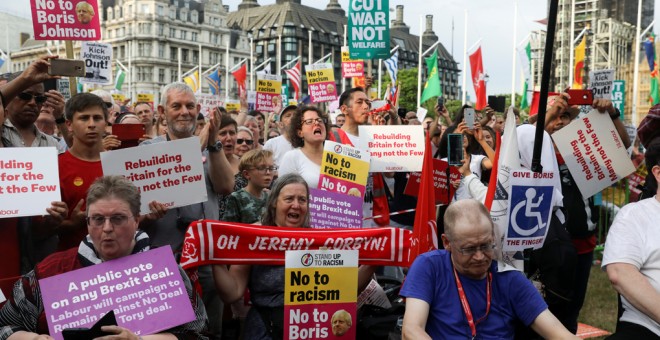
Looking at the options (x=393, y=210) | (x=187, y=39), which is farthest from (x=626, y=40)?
(x=393, y=210)

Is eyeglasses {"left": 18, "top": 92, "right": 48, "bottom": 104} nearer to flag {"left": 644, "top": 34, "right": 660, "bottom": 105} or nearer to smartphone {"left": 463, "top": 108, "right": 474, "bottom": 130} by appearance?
smartphone {"left": 463, "top": 108, "right": 474, "bottom": 130}

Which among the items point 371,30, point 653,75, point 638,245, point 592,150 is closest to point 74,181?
point 638,245

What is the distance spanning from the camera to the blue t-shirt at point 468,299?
3.72 metres

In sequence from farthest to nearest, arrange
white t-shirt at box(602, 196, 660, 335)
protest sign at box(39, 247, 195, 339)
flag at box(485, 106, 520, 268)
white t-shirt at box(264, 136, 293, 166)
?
white t-shirt at box(264, 136, 293, 166) < flag at box(485, 106, 520, 268) < white t-shirt at box(602, 196, 660, 335) < protest sign at box(39, 247, 195, 339)

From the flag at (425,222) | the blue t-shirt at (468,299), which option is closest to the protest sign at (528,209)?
the flag at (425,222)

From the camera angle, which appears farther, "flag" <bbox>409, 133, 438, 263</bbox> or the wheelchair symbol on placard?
"flag" <bbox>409, 133, 438, 263</bbox>

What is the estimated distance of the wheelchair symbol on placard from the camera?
4.37 metres

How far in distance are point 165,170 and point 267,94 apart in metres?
9.90

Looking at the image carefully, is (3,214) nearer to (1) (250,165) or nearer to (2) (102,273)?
(2) (102,273)

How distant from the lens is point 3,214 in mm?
4023

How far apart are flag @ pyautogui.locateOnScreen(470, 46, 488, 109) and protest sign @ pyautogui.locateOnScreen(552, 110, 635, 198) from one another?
15253 millimetres

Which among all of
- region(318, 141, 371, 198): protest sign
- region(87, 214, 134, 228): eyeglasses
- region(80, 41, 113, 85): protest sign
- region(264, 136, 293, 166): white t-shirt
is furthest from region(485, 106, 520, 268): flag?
region(80, 41, 113, 85): protest sign

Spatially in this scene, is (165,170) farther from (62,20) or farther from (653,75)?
(653,75)

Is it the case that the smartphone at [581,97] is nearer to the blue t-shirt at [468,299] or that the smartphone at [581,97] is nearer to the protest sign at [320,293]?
the blue t-shirt at [468,299]
